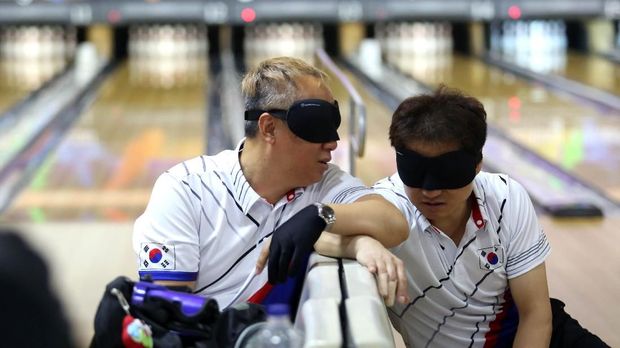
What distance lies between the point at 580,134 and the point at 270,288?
489cm

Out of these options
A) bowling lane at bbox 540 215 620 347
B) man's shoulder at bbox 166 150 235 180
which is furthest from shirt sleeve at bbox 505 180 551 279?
bowling lane at bbox 540 215 620 347

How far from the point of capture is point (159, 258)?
2.14 metres

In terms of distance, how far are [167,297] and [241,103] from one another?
5.57m

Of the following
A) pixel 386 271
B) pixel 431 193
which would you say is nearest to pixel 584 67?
pixel 431 193

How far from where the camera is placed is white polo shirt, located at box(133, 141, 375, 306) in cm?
214

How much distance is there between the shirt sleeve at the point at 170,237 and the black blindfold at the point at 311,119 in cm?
→ 28

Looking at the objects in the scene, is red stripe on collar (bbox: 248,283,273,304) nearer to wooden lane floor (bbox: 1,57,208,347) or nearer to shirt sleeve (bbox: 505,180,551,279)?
shirt sleeve (bbox: 505,180,551,279)

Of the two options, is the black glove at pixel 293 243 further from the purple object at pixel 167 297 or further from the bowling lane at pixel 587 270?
the bowling lane at pixel 587 270

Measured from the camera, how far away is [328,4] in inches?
409

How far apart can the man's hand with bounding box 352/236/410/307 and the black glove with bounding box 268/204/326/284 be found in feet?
0.35

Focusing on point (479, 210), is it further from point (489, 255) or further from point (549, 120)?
point (549, 120)

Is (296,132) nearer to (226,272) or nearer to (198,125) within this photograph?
(226,272)

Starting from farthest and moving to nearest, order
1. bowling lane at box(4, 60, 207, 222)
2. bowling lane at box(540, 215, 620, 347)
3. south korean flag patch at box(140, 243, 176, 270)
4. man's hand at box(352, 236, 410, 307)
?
1. bowling lane at box(4, 60, 207, 222)
2. bowling lane at box(540, 215, 620, 347)
3. south korean flag patch at box(140, 243, 176, 270)
4. man's hand at box(352, 236, 410, 307)

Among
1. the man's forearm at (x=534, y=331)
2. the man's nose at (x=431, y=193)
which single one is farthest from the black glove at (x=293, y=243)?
the man's forearm at (x=534, y=331)
